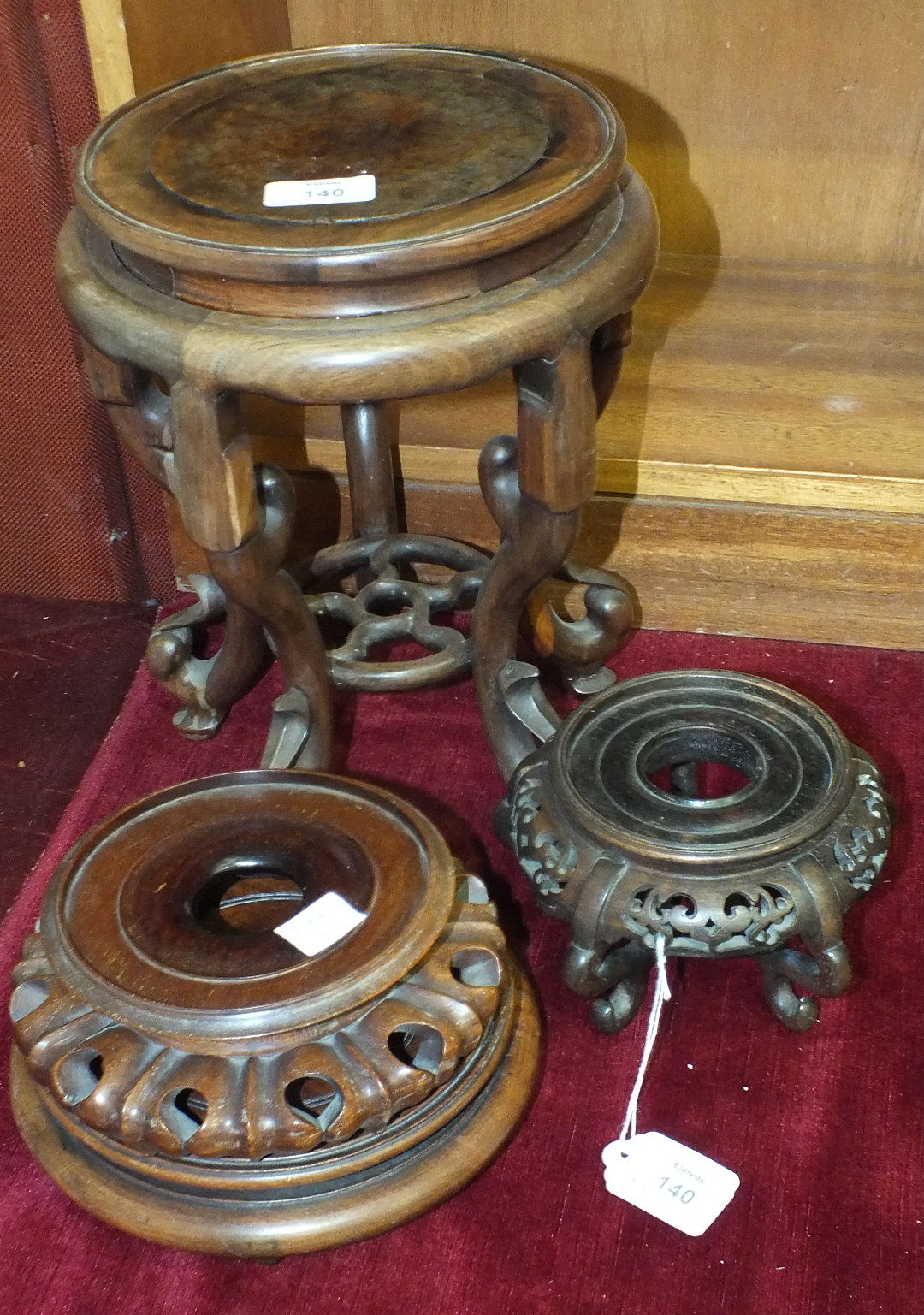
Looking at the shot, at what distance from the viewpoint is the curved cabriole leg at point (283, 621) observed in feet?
4.05

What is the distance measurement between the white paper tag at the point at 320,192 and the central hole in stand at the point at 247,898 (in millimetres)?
524

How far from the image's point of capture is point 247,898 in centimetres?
118

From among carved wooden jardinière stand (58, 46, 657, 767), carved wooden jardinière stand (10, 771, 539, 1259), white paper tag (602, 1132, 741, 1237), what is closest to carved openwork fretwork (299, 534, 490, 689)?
carved wooden jardinière stand (58, 46, 657, 767)

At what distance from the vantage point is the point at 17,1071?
118cm

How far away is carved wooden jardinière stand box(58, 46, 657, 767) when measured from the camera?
39.0 inches

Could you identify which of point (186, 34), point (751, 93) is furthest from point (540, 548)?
point (751, 93)

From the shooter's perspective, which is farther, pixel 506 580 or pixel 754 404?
pixel 754 404

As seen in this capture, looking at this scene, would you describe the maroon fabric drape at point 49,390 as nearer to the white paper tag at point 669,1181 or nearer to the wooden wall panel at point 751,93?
the wooden wall panel at point 751,93

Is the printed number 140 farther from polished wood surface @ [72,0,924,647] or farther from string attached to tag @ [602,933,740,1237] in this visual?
polished wood surface @ [72,0,924,647]

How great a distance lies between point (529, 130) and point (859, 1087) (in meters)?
0.86

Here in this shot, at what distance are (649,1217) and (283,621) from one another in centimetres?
63

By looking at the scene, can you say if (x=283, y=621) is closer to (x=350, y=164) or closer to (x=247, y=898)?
(x=247, y=898)

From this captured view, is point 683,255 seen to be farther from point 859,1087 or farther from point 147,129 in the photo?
point 859,1087

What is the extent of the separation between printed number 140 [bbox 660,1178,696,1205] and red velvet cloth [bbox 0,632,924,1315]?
3 cm
